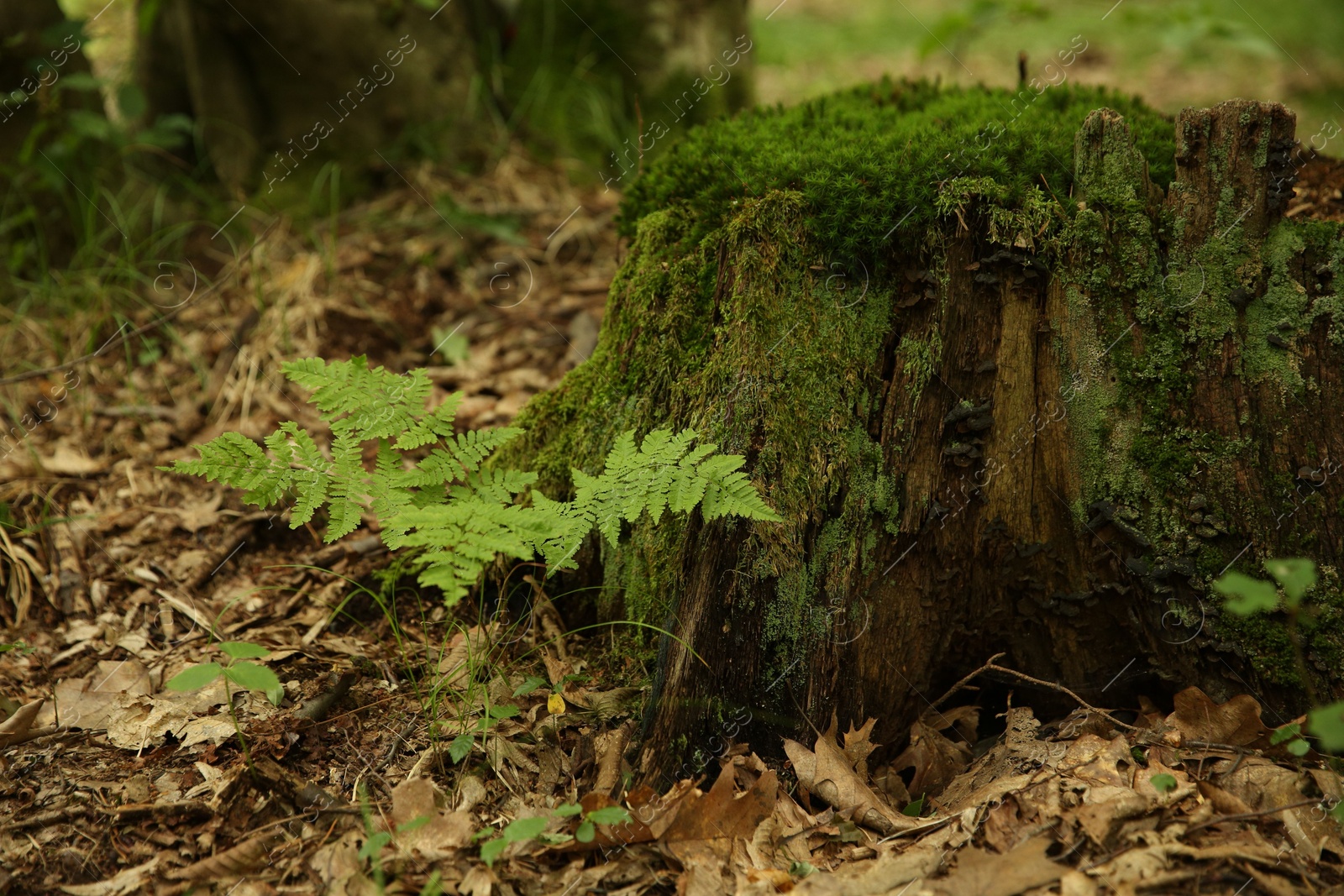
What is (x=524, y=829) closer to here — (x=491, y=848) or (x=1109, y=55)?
(x=491, y=848)

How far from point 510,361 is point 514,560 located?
62.9 inches

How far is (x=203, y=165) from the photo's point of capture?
5445 millimetres

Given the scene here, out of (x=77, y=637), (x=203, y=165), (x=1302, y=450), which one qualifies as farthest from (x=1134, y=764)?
(x=203, y=165)

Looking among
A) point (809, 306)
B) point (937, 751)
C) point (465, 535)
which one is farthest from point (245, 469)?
point (937, 751)

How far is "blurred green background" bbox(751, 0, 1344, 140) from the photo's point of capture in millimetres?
8539

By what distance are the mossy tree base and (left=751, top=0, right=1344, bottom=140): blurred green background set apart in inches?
226

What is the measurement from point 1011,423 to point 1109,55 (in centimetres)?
932

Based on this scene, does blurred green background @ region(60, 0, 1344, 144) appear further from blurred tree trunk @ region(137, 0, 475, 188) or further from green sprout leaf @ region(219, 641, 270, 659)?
green sprout leaf @ region(219, 641, 270, 659)

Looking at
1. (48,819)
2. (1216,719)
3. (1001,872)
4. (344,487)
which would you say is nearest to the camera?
(1001,872)

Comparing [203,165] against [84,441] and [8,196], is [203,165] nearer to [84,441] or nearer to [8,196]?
[8,196]

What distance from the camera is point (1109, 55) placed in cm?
993

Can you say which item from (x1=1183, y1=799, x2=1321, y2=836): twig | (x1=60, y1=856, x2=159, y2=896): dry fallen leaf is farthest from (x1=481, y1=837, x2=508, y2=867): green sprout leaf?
(x1=1183, y1=799, x2=1321, y2=836): twig

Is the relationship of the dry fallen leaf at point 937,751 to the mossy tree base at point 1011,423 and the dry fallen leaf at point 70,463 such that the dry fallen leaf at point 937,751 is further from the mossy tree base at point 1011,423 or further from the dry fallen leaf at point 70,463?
the dry fallen leaf at point 70,463

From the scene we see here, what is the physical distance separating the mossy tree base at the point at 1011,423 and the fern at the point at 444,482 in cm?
30
